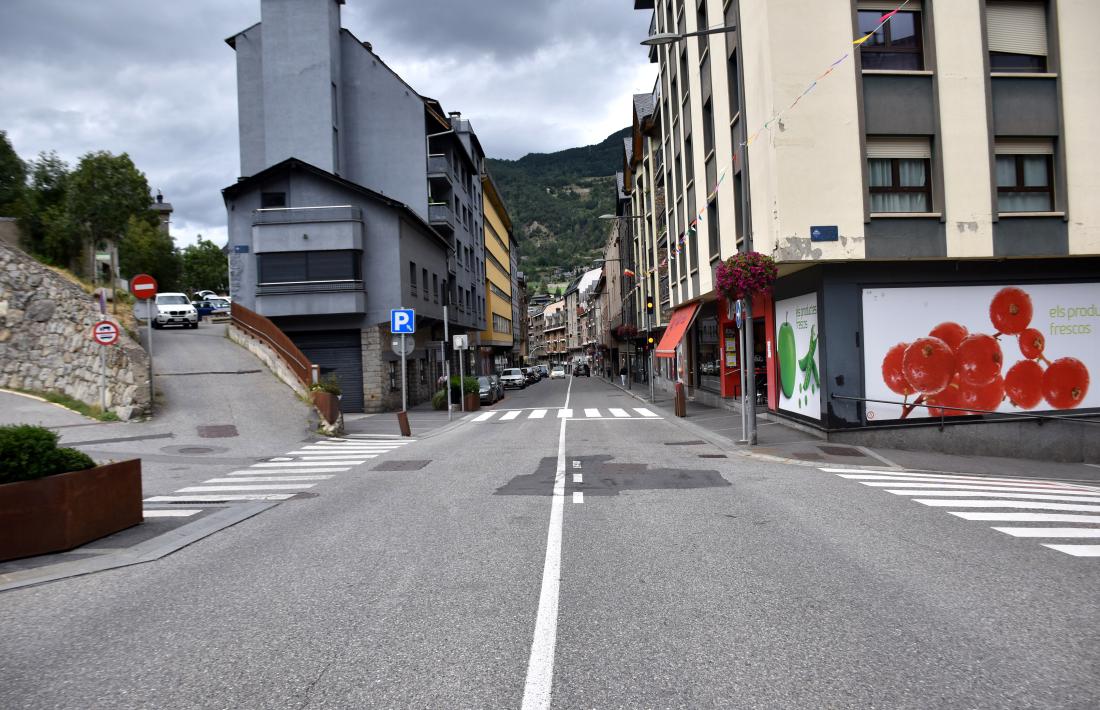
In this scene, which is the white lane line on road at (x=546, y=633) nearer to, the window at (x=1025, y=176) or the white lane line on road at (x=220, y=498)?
the white lane line on road at (x=220, y=498)

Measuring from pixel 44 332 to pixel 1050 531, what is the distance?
2327 cm

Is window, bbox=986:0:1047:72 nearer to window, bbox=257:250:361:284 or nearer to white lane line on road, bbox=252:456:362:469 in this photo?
white lane line on road, bbox=252:456:362:469

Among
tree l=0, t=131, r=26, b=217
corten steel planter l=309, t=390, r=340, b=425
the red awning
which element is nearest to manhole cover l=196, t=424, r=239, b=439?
corten steel planter l=309, t=390, r=340, b=425

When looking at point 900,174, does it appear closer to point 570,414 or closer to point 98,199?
point 570,414

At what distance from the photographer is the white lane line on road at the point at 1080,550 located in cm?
632


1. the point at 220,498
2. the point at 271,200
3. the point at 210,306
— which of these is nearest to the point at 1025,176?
the point at 220,498

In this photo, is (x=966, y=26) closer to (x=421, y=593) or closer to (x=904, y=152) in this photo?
(x=904, y=152)

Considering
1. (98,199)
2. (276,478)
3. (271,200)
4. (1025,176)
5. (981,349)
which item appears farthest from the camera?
(271,200)

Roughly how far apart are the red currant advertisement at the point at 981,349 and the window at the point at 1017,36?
520 centimetres

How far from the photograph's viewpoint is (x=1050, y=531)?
7.27m

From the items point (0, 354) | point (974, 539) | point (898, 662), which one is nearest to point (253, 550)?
point (898, 662)

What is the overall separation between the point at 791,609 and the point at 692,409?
2190 cm

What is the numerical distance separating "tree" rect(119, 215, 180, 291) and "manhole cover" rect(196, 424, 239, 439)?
3836cm

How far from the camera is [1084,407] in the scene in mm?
16406
